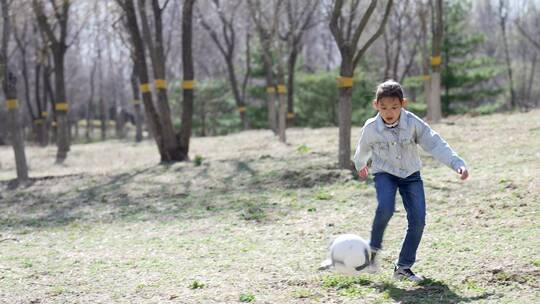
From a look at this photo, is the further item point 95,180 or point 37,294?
→ point 95,180

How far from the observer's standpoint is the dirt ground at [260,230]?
5.02 m

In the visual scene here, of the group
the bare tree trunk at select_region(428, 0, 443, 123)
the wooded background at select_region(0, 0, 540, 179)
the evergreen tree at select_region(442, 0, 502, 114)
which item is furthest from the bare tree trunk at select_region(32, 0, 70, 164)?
the evergreen tree at select_region(442, 0, 502, 114)

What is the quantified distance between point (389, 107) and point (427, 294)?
1318 millimetres

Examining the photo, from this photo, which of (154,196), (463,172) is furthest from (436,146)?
(154,196)

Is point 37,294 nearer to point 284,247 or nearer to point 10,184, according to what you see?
point 284,247

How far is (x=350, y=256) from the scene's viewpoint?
191 inches

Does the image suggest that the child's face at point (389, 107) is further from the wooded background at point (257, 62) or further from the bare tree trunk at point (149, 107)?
the bare tree trunk at point (149, 107)

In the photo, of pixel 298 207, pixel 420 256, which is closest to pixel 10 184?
pixel 298 207

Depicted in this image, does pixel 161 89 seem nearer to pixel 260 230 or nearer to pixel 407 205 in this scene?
pixel 260 230

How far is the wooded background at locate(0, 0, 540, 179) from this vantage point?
14047 mm

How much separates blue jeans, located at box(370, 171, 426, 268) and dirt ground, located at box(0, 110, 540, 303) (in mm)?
272

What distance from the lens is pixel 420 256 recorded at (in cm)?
585

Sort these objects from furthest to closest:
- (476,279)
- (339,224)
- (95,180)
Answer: (95,180) < (339,224) < (476,279)

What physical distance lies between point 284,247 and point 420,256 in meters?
1.46
